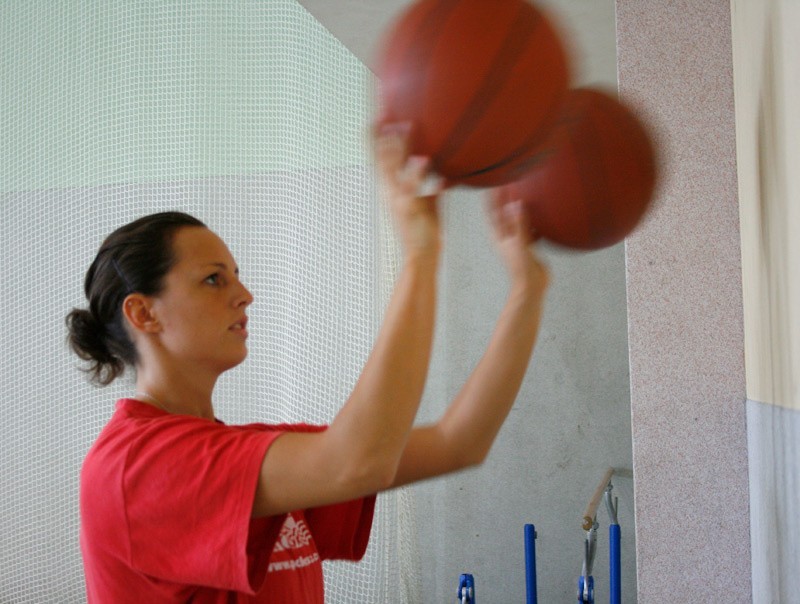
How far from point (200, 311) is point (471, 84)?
1.44 ft

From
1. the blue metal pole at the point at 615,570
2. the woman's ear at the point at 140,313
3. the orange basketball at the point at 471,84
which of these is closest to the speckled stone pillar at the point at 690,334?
the blue metal pole at the point at 615,570

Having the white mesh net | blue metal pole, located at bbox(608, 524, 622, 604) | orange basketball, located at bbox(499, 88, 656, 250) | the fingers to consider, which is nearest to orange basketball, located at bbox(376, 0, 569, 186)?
the fingers

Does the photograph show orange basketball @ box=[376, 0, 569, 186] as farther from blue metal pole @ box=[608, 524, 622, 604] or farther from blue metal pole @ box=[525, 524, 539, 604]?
blue metal pole @ box=[525, 524, 539, 604]

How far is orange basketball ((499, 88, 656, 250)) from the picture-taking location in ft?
3.81

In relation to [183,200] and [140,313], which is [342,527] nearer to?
[140,313]

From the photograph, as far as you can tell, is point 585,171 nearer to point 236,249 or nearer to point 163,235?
point 163,235

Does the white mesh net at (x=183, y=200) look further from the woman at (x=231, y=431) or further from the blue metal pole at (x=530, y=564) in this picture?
the woman at (x=231, y=431)

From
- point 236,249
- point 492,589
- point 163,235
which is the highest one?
point 236,249

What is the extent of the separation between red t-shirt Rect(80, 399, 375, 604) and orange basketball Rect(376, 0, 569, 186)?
0.37m

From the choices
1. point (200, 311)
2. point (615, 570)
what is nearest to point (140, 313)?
point (200, 311)

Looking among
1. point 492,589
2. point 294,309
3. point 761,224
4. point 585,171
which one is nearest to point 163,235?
point 585,171

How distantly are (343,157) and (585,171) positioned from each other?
2.63 m

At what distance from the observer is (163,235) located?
1.11 m

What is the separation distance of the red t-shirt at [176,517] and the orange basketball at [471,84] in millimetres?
373
